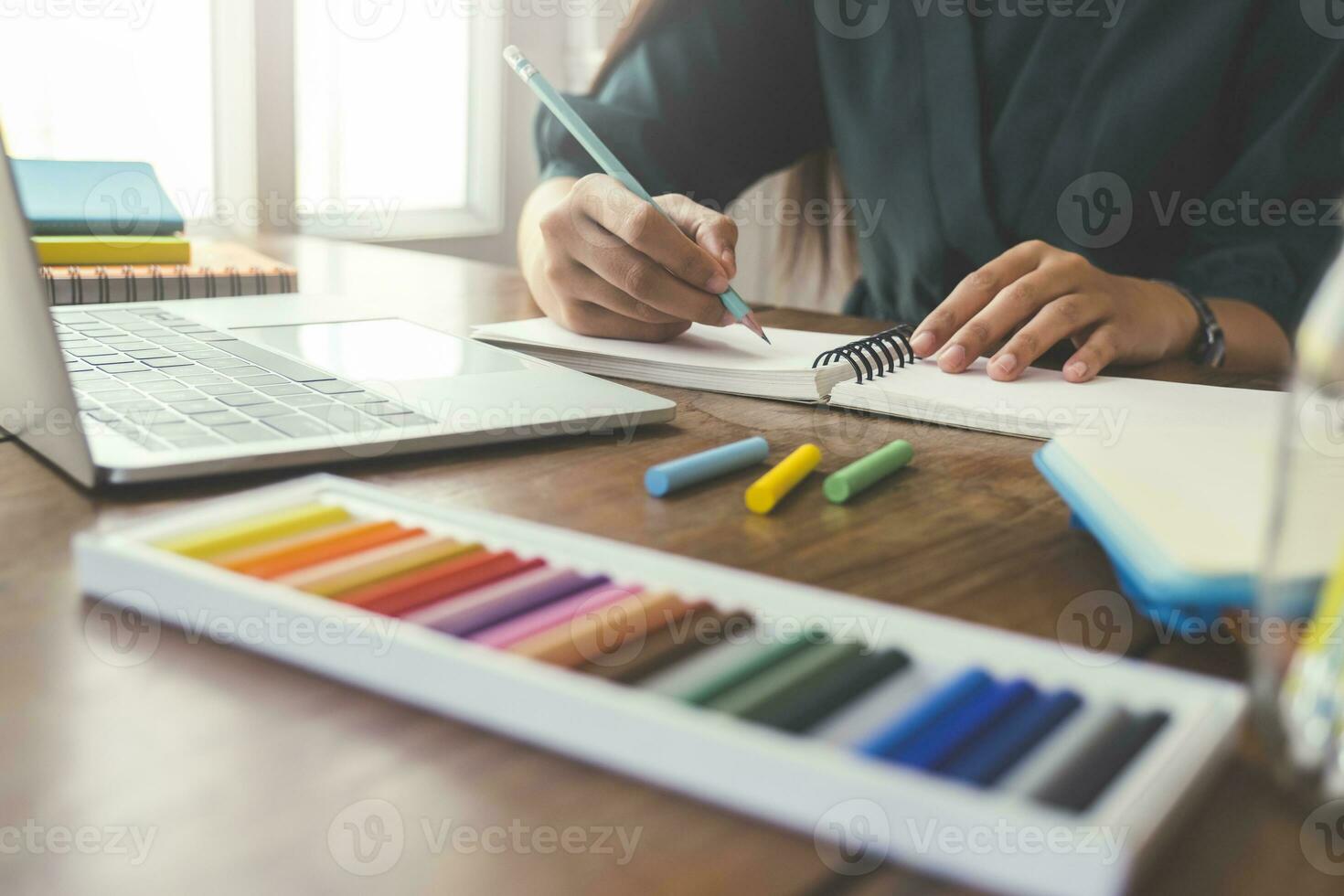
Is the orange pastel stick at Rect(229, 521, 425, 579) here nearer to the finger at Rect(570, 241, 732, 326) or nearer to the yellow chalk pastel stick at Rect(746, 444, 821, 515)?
the yellow chalk pastel stick at Rect(746, 444, 821, 515)

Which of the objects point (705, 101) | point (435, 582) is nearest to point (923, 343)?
point (435, 582)

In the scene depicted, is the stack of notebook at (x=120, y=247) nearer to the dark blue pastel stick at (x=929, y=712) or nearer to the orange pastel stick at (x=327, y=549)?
the orange pastel stick at (x=327, y=549)

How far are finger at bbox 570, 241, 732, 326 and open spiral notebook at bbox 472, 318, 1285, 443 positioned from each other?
3cm

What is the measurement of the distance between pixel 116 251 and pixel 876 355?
25.8 inches

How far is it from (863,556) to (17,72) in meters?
1.98

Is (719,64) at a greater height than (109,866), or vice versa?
(719,64)

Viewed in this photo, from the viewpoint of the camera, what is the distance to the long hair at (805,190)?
4.10ft

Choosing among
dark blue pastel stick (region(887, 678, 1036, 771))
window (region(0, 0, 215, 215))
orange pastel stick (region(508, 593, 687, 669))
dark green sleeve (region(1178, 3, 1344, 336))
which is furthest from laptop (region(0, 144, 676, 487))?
window (region(0, 0, 215, 215))

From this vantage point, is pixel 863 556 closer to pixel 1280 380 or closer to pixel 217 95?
pixel 1280 380

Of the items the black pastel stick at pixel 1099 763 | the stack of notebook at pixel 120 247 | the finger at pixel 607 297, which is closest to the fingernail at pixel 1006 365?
the finger at pixel 607 297

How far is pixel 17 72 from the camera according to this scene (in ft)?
6.23

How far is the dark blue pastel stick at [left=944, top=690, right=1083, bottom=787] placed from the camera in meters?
0.26

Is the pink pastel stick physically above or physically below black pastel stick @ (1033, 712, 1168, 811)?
below

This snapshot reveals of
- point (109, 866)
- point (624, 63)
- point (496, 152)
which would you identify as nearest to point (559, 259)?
point (624, 63)
